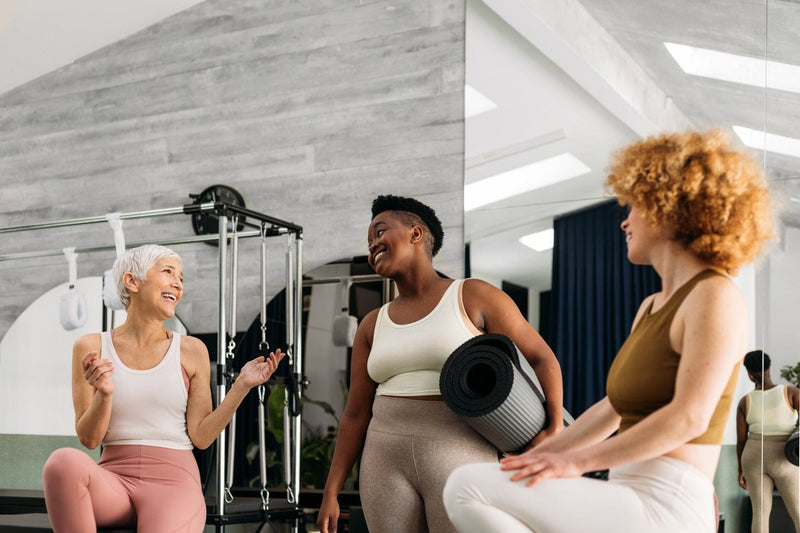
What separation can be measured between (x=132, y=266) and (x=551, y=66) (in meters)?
1.83

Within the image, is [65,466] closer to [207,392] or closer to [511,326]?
[207,392]

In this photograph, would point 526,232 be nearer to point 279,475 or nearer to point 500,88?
point 500,88

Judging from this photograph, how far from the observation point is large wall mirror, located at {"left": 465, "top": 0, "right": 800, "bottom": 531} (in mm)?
3027

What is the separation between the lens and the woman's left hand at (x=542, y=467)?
58.4 inches

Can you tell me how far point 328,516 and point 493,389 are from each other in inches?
31.5

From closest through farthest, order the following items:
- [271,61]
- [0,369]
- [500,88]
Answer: [500,88] → [271,61] → [0,369]

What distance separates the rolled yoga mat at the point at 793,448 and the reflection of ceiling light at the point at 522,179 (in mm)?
1198

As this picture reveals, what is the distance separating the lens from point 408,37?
3.98m

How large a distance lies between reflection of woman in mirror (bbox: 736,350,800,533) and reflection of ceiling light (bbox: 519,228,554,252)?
896 millimetres

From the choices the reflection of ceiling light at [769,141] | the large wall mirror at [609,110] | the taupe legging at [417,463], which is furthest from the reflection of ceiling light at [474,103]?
the taupe legging at [417,463]

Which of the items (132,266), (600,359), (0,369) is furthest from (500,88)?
(0,369)

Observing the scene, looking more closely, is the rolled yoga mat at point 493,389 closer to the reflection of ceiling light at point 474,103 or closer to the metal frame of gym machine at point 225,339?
the metal frame of gym machine at point 225,339

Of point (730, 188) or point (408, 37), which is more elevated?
point (408, 37)

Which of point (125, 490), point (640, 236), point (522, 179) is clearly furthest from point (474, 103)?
point (640, 236)
